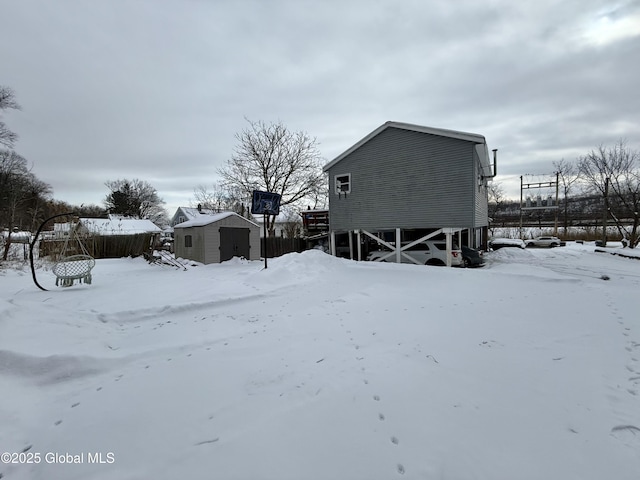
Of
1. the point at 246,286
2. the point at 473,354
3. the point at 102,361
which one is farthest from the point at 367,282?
the point at 102,361

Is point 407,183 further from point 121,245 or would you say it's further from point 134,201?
point 134,201

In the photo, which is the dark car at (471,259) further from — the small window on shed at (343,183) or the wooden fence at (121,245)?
the wooden fence at (121,245)

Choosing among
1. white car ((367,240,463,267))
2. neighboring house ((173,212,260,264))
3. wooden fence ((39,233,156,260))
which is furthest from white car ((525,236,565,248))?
wooden fence ((39,233,156,260))

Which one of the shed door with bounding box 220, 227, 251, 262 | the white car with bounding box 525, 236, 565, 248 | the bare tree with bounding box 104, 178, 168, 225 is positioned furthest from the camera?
the bare tree with bounding box 104, 178, 168, 225

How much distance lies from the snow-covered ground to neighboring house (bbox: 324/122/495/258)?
685 centimetres

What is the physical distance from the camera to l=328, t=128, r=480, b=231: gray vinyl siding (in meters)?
12.0

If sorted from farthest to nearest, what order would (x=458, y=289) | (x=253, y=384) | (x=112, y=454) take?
(x=458, y=289)
(x=253, y=384)
(x=112, y=454)

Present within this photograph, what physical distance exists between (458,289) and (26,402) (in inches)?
316

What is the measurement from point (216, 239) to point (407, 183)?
954 centimetres

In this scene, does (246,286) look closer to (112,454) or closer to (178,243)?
(112,454)

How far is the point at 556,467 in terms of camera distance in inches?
79.9

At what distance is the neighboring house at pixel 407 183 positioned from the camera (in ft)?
39.4

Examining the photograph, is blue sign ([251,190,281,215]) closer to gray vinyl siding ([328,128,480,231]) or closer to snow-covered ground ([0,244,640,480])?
snow-covered ground ([0,244,640,480])

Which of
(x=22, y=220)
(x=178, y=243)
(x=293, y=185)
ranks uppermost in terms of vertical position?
(x=293, y=185)
